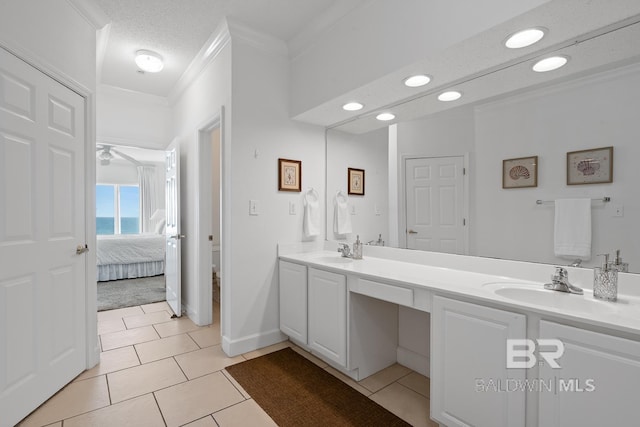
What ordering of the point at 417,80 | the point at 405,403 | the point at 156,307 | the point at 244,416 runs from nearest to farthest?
the point at 244,416
the point at 405,403
the point at 417,80
the point at 156,307

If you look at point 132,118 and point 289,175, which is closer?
point 289,175

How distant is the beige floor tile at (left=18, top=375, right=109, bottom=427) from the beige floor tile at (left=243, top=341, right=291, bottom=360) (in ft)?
3.20

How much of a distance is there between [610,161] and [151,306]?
14.7ft

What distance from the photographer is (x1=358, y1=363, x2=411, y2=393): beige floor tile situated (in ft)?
7.04

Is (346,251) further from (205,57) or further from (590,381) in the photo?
(205,57)

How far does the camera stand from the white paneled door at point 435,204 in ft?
6.86

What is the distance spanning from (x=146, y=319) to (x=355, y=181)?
107 inches

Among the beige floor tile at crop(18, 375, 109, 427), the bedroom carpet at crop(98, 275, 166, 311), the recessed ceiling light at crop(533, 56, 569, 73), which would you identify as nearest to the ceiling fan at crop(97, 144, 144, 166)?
the bedroom carpet at crop(98, 275, 166, 311)

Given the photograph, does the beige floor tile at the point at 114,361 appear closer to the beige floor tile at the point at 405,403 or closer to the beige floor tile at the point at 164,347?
the beige floor tile at the point at 164,347

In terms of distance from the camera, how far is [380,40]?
202 centimetres

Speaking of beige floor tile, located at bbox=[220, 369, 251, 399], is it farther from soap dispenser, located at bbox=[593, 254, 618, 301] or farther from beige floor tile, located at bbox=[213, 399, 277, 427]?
soap dispenser, located at bbox=[593, 254, 618, 301]

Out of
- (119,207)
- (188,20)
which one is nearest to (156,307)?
(188,20)

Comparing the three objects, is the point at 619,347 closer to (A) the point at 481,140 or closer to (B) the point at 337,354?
(A) the point at 481,140

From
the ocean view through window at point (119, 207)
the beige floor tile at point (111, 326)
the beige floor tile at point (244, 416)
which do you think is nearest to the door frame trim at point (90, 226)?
the beige floor tile at point (111, 326)
